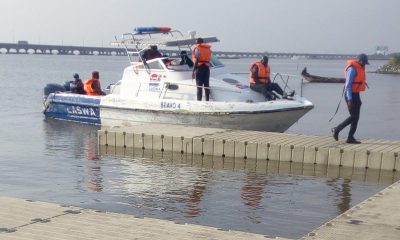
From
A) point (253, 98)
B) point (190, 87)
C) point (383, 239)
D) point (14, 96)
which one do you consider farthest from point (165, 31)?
point (14, 96)

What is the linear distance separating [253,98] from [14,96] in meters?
Answer: 20.1

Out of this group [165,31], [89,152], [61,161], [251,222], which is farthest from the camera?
[165,31]

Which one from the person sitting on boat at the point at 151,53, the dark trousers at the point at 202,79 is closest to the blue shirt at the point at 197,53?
the dark trousers at the point at 202,79

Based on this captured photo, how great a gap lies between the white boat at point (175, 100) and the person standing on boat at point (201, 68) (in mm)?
206

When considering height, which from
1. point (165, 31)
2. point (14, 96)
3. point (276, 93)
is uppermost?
point (165, 31)

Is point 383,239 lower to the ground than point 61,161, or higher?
higher

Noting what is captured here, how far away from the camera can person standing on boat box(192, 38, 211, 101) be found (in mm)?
14953

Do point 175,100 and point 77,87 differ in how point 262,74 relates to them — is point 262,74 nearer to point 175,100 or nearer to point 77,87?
point 175,100

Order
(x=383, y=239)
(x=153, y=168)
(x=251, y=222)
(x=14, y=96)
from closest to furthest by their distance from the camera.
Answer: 1. (x=383, y=239)
2. (x=251, y=222)
3. (x=153, y=168)
4. (x=14, y=96)

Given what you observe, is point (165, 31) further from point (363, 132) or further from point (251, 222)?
point (251, 222)

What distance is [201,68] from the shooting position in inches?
588

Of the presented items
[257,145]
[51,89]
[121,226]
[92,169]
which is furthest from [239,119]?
[121,226]

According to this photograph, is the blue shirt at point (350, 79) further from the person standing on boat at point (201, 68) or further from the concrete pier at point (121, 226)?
the concrete pier at point (121, 226)

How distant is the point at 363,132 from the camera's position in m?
17.6
